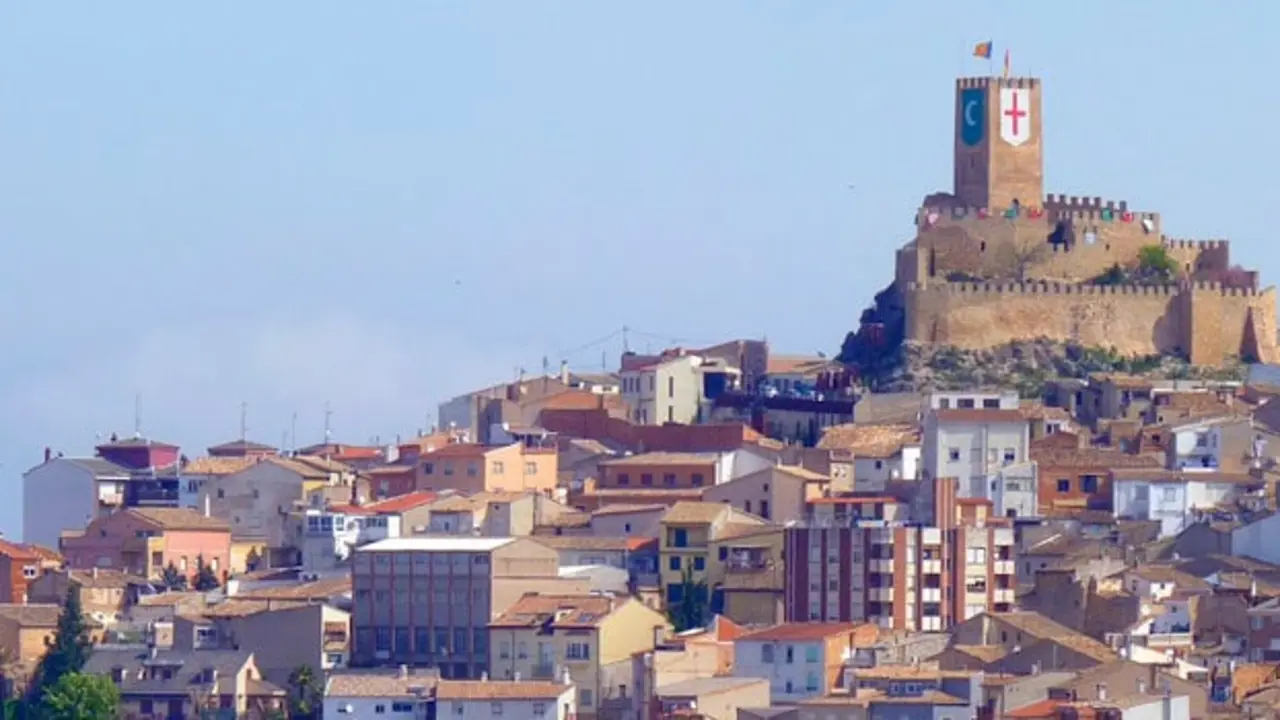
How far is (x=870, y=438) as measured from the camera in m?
93.8

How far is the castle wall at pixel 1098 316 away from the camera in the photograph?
330 feet

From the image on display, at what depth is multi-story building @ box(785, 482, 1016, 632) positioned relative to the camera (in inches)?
3137

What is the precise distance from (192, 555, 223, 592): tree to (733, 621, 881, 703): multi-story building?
1583 cm

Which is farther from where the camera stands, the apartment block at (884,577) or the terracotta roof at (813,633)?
the apartment block at (884,577)

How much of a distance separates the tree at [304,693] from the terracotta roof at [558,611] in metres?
2.91

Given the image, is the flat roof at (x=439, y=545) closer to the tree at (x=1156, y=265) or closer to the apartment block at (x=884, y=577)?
the apartment block at (x=884, y=577)

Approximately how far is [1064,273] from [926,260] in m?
3.21

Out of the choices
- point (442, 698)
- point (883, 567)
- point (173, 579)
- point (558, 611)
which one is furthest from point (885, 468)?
point (442, 698)

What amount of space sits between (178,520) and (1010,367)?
18.4 metres

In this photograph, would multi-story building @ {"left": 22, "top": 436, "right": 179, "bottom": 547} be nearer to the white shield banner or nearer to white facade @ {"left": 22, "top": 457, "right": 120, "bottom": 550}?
white facade @ {"left": 22, "top": 457, "right": 120, "bottom": 550}

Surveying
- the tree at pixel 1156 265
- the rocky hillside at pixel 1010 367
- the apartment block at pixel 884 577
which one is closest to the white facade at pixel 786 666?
the apartment block at pixel 884 577

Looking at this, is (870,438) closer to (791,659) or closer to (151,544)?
(151,544)

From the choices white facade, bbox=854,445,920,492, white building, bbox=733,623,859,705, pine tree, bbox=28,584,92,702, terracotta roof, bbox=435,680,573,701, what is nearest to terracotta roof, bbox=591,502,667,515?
white facade, bbox=854,445,920,492

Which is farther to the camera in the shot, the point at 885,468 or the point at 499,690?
the point at 885,468
